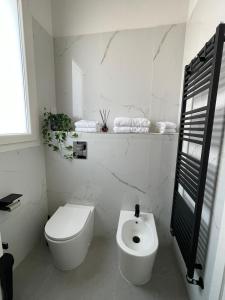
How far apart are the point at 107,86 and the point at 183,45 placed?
0.87 m

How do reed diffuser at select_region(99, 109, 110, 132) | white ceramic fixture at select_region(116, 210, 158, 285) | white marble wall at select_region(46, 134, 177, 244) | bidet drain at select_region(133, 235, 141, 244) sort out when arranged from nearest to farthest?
white ceramic fixture at select_region(116, 210, 158, 285) → bidet drain at select_region(133, 235, 141, 244) → white marble wall at select_region(46, 134, 177, 244) → reed diffuser at select_region(99, 109, 110, 132)

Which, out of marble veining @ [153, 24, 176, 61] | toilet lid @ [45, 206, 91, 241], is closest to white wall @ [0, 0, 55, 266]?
toilet lid @ [45, 206, 91, 241]

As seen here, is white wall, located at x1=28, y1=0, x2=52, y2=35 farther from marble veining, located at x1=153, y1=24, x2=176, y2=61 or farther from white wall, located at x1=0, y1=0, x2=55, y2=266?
marble veining, located at x1=153, y1=24, x2=176, y2=61

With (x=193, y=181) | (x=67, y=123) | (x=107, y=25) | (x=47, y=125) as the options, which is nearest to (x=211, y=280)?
(x=193, y=181)

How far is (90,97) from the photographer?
5.93 feet

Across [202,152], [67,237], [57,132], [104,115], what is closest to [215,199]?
[202,152]

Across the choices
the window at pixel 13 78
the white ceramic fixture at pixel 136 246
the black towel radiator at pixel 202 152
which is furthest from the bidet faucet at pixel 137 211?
the window at pixel 13 78

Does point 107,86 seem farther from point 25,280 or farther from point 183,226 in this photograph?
point 25,280

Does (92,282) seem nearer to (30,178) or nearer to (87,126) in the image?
(30,178)

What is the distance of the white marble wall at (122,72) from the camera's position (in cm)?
160

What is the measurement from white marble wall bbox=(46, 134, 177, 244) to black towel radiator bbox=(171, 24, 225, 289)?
0.18 m

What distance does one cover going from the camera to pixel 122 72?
170cm

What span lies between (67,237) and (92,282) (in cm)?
Answer: 47

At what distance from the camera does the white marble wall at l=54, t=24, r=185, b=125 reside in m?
1.60
